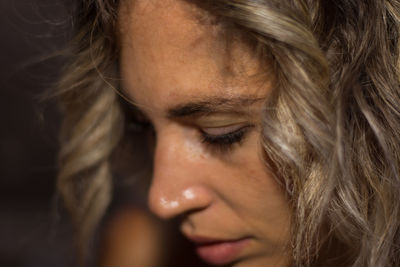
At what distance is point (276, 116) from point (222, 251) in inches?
11.8

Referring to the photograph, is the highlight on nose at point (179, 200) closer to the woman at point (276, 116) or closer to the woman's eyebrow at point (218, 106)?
the woman at point (276, 116)

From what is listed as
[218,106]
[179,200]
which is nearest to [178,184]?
[179,200]

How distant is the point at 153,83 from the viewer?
3.05ft

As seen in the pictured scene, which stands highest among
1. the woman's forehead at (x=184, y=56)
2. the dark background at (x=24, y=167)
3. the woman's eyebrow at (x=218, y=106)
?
the woman's forehead at (x=184, y=56)

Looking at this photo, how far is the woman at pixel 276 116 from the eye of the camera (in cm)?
86

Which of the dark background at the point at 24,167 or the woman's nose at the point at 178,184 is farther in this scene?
the dark background at the point at 24,167

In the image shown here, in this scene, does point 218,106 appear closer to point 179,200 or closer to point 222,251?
point 179,200

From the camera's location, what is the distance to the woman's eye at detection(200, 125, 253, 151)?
93cm

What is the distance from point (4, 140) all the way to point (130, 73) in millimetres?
1287

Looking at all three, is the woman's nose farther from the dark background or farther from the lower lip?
the dark background

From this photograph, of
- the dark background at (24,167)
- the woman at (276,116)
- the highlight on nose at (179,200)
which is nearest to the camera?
the woman at (276,116)

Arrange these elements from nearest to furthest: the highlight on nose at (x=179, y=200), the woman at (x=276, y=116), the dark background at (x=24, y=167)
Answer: the woman at (x=276, y=116), the highlight on nose at (x=179, y=200), the dark background at (x=24, y=167)

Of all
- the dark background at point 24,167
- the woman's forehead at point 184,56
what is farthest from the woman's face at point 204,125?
the dark background at point 24,167

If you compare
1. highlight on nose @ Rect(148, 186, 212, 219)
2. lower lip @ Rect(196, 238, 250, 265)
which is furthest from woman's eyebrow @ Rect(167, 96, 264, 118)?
lower lip @ Rect(196, 238, 250, 265)
